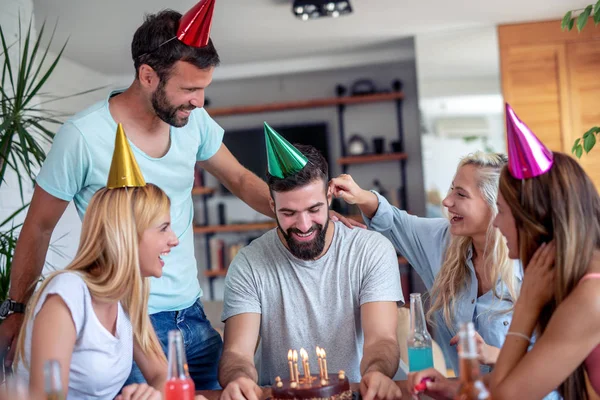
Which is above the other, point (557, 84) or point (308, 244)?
point (557, 84)

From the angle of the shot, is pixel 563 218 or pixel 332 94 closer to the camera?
pixel 563 218

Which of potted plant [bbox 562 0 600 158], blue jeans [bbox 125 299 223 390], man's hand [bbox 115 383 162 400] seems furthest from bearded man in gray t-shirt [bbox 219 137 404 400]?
potted plant [bbox 562 0 600 158]

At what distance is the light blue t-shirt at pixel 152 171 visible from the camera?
197cm

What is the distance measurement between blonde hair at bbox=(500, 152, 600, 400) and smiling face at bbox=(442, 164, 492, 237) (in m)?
0.67

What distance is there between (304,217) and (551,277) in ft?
2.71

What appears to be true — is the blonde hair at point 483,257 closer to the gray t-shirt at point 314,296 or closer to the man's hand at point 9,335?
the gray t-shirt at point 314,296

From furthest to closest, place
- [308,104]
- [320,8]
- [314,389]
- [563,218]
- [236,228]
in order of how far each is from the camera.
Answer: [236,228]
[308,104]
[320,8]
[314,389]
[563,218]

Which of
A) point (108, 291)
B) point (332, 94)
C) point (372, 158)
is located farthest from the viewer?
point (332, 94)

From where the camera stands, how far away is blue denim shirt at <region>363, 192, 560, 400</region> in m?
2.07

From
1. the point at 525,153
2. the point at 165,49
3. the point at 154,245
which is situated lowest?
the point at 154,245

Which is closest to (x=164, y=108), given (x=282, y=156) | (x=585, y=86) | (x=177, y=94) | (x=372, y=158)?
(x=177, y=94)

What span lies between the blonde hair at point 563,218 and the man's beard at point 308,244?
744 mm

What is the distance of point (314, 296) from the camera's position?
214 centimetres

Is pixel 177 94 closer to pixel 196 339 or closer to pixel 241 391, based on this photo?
pixel 196 339
